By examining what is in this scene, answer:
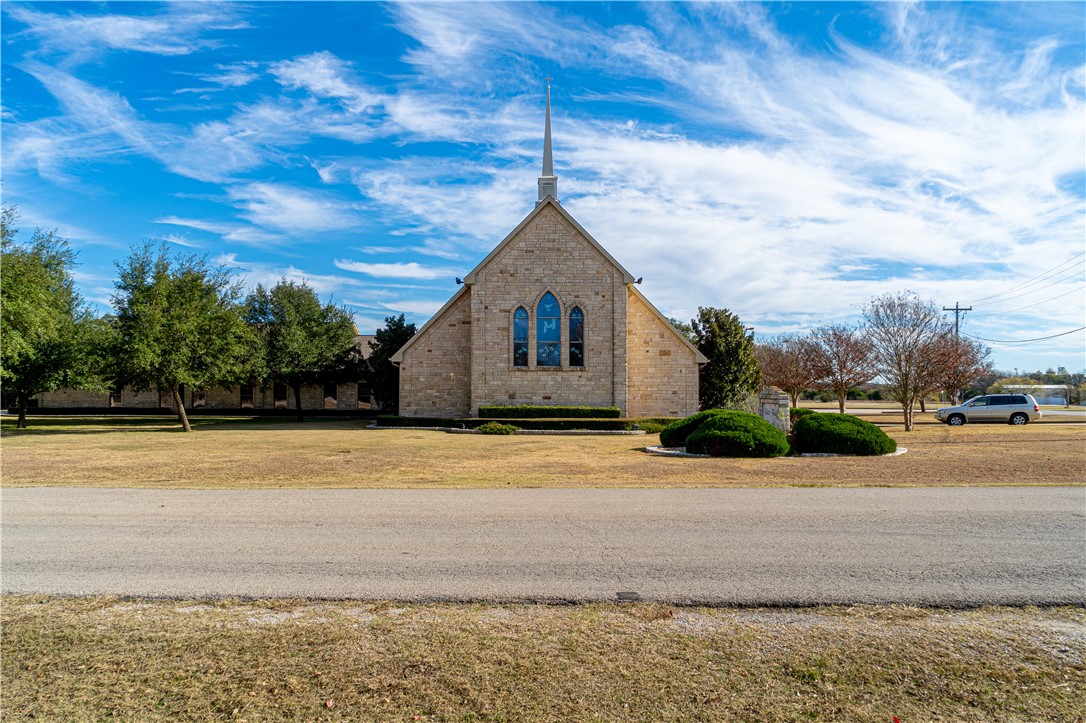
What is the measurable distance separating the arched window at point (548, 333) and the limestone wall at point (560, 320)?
0.22 metres

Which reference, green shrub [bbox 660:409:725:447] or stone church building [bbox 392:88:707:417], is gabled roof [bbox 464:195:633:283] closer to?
stone church building [bbox 392:88:707:417]

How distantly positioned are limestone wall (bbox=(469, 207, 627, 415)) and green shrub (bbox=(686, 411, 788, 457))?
11906mm

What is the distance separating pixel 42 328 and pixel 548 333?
63.3 ft

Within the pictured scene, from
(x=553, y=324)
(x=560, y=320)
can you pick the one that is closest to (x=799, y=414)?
(x=560, y=320)

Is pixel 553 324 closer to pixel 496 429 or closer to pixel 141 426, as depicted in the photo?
pixel 496 429

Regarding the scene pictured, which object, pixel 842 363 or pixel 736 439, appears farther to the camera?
pixel 842 363

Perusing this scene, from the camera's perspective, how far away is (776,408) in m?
20.7

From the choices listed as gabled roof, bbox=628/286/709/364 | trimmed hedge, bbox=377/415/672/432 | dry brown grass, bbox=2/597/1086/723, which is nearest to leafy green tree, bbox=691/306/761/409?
gabled roof, bbox=628/286/709/364

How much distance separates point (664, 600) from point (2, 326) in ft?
78.5

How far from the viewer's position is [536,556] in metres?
6.56

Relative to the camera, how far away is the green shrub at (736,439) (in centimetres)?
1648

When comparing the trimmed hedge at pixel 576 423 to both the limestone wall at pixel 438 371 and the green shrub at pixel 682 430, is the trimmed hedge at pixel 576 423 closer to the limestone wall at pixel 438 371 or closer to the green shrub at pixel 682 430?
the limestone wall at pixel 438 371

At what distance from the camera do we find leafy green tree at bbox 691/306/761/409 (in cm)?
3216

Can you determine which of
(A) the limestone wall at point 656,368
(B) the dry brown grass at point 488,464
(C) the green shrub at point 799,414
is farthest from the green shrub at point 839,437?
(A) the limestone wall at point 656,368
